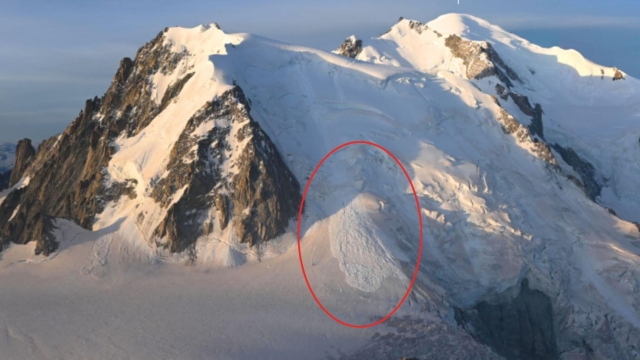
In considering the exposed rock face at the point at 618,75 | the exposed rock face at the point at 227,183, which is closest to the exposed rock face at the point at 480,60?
the exposed rock face at the point at 618,75

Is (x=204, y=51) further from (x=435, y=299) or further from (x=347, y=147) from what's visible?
(x=435, y=299)

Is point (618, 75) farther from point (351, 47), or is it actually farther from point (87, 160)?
point (87, 160)

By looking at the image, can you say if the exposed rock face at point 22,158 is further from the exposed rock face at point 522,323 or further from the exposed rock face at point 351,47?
the exposed rock face at point 522,323

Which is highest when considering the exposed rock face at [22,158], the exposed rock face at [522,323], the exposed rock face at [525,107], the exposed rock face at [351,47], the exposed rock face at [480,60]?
the exposed rock face at [351,47]

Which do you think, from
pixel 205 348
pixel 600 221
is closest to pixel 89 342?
pixel 205 348

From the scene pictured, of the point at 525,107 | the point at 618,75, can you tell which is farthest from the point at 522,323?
the point at 618,75

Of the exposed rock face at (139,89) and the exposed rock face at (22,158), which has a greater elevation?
the exposed rock face at (139,89)

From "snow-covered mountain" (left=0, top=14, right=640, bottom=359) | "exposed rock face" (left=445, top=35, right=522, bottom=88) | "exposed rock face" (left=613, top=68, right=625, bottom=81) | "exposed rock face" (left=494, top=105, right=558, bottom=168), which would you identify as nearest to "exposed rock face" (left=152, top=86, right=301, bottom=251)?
"snow-covered mountain" (left=0, top=14, right=640, bottom=359)
